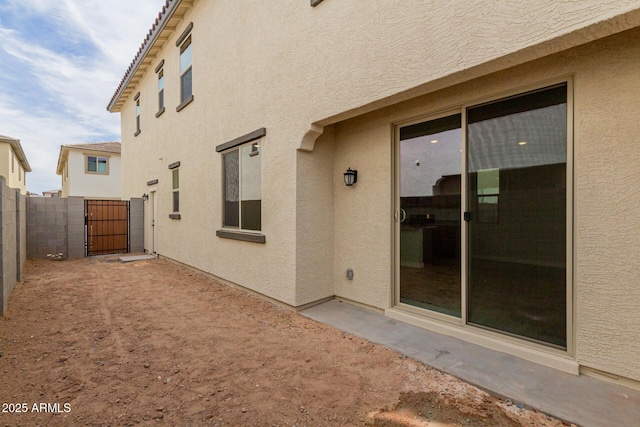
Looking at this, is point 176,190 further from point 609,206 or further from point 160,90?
point 609,206

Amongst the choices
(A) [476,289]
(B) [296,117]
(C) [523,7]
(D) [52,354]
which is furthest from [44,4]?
(A) [476,289]

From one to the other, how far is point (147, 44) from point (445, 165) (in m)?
9.89

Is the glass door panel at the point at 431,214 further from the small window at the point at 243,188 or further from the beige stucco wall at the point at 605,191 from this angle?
the small window at the point at 243,188

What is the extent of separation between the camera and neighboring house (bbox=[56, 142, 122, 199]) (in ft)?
64.8

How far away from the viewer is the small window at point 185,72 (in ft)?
25.0

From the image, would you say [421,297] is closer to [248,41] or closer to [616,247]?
[616,247]

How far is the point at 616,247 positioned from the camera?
2.38m

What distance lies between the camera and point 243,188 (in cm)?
555

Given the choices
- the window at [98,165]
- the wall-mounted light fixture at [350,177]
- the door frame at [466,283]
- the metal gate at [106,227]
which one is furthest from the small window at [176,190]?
the window at [98,165]

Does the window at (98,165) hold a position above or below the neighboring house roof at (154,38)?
below

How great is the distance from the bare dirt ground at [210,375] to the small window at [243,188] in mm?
1676

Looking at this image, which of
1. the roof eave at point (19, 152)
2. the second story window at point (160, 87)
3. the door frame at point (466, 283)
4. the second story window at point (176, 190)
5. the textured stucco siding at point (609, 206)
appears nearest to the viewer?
the textured stucco siding at point (609, 206)

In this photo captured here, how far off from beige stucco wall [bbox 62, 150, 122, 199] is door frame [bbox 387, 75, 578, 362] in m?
23.7

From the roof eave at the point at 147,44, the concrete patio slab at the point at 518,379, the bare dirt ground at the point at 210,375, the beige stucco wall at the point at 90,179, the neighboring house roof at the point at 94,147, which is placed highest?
the roof eave at the point at 147,44
